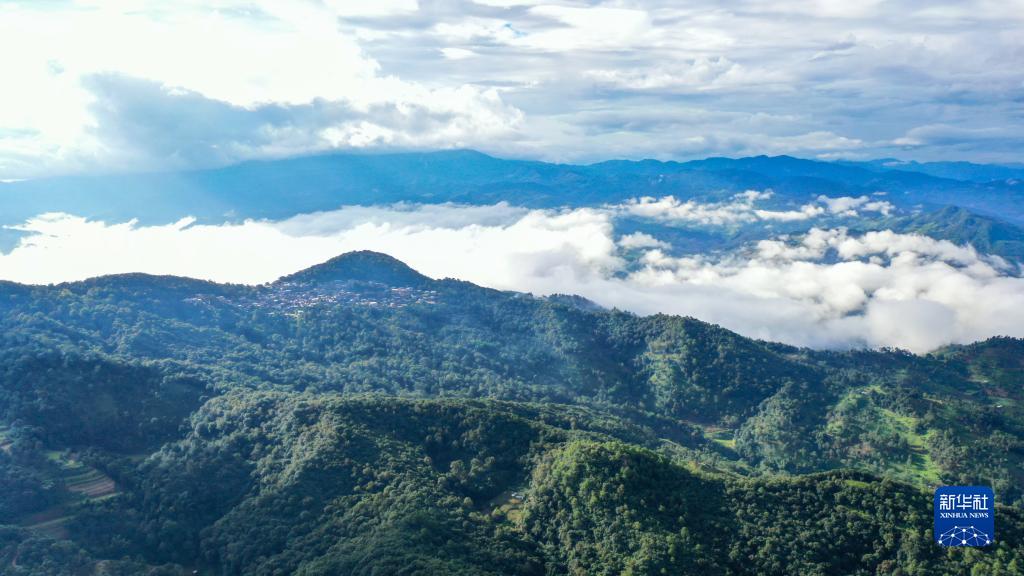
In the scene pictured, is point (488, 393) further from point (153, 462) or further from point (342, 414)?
→ point (153, 462)

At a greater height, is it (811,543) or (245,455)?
(245,455)

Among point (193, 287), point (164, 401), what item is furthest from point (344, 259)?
point (164, 401)

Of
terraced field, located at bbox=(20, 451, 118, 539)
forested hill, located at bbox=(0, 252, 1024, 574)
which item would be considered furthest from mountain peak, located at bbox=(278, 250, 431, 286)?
terraced field, located at bbox=(20, 451, 118, 539)

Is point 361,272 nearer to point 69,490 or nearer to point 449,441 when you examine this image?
point 449,441

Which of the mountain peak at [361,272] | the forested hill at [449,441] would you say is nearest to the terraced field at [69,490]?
the forested hill at [449,441]

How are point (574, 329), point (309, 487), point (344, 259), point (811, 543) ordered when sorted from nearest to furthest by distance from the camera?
point (811, 543)
point (309, 487)
point (574, 329)
point (344, 259)

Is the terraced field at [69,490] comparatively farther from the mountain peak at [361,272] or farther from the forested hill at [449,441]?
the mountain peak at [361,272]

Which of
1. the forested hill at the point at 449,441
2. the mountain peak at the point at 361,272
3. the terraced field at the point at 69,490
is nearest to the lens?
the forested hill at the point at 449,441

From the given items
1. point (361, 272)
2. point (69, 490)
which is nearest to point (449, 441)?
point (69, 490)
